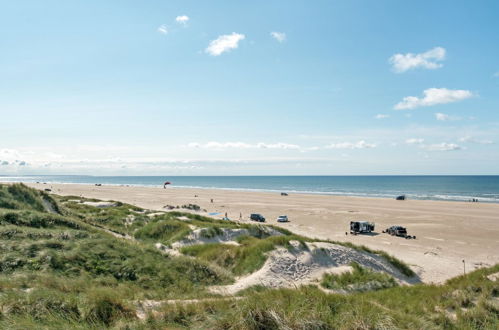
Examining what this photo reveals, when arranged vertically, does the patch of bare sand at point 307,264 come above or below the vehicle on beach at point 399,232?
above

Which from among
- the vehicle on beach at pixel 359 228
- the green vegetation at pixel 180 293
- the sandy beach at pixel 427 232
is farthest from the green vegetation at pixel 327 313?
the vehicle on beach at pixel 359 228

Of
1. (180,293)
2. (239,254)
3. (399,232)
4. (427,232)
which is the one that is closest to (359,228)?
(399,232)

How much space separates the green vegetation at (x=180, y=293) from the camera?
265 inches

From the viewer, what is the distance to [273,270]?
17156 millimetres

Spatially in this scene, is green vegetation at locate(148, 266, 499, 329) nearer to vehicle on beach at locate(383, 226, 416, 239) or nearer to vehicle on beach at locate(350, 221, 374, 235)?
vehicle on beach at locate(383, 226, 416, 239)

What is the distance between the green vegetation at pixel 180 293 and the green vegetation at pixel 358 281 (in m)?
0.06

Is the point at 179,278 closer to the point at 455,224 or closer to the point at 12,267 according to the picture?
the point at 12,267

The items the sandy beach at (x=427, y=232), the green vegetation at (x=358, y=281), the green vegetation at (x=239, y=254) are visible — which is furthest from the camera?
the sandy beach at (x=427, y=232)

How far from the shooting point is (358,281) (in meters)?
16.8

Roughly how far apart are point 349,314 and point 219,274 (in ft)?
31.6

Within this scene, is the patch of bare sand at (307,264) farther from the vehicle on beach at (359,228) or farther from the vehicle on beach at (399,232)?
the vehicle on beach at (399,232)

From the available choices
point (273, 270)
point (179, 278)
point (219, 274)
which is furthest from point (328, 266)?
point (179, 278)

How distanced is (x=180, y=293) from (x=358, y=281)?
32.6 ft

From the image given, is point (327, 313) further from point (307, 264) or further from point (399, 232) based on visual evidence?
point (399, 232)
